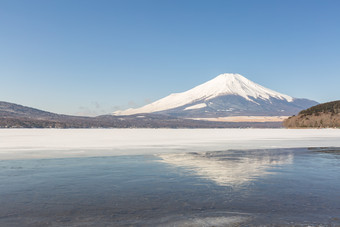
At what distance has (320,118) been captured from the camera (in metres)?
83.5

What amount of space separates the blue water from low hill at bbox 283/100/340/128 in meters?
73.0

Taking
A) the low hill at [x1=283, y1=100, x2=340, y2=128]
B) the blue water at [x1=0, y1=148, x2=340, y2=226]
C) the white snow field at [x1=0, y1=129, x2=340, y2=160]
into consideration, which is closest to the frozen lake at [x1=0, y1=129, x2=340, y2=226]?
the blue water at [x1=0, y1=148, x2=340, y2=226]

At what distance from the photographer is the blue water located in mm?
7547

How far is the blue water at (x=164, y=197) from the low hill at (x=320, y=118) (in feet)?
240

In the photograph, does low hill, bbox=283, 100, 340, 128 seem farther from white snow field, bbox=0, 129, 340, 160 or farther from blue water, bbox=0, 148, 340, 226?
blue water, bbox=0, 148, 340, 226

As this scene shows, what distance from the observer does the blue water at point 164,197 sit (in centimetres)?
755

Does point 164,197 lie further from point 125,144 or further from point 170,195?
point 125,144

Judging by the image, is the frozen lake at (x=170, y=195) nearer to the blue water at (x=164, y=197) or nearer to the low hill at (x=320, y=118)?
the blue water at (x=164, y=197)

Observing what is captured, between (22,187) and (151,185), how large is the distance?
4.38m

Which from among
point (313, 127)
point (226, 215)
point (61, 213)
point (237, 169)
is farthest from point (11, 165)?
point (313, 127)

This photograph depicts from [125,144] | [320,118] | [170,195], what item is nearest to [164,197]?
[170,195]

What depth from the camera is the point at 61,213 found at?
8.00 metres

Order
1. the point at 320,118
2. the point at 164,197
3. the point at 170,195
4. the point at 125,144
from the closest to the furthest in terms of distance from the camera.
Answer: the point at 164,197
the point at 170,195
the point at 125,144
the point at 320,118

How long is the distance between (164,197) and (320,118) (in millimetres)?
83481
